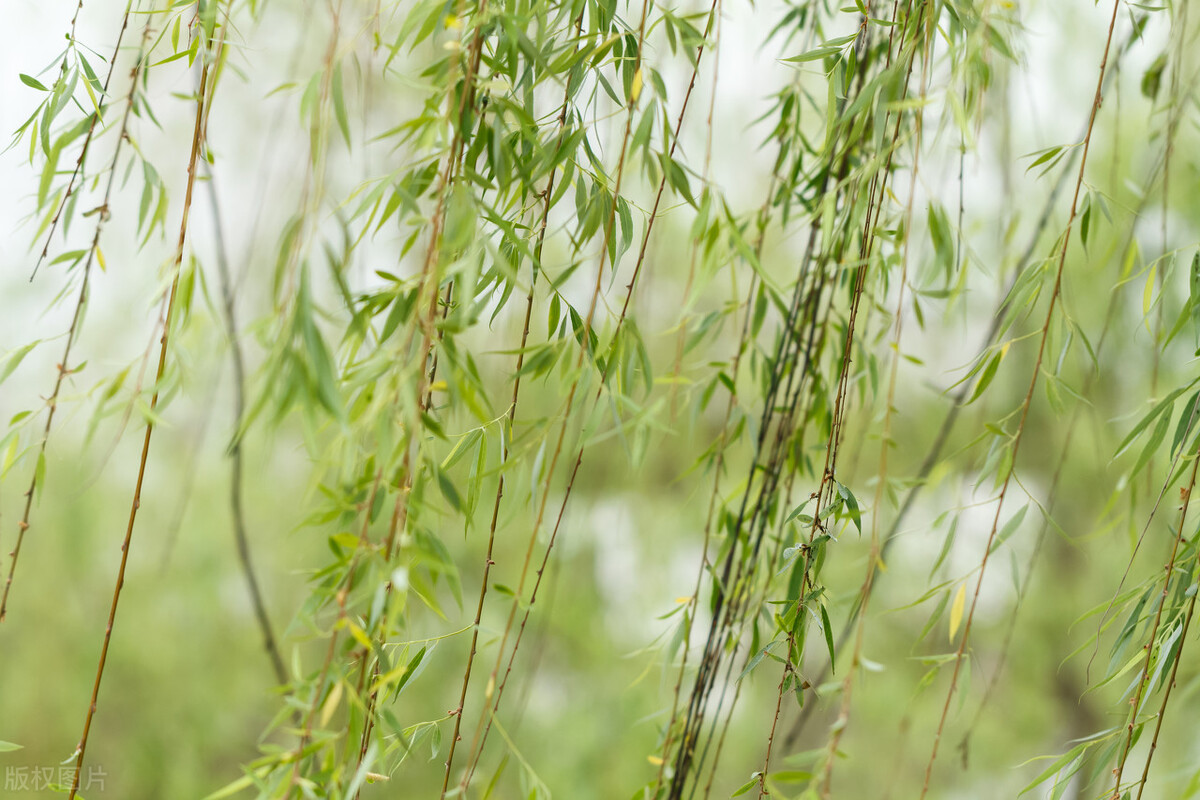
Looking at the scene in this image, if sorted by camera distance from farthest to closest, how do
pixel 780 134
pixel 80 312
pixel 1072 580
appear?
pixel 1072 580
pixel 780 134
pixel 80 312

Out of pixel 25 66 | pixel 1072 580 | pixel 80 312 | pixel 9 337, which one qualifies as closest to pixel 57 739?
pixel 9 337

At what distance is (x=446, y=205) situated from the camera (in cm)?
43

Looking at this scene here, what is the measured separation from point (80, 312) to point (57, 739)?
4.72ft

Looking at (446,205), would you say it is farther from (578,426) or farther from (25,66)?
(25,66)

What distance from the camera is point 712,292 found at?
180 cm

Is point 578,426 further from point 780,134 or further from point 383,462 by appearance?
point 780,134

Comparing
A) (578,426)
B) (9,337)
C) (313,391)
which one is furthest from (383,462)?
(9,337)

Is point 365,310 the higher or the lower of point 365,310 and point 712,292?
the lower

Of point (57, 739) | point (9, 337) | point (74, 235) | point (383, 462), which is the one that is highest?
point (74, 235)

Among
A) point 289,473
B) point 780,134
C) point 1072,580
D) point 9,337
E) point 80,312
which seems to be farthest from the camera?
point 1072,580

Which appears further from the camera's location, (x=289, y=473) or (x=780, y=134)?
(x=289, y=473)

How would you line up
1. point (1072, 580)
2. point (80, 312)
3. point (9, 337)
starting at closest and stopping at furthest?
point (80, 312) → point (9, 337) → point (1072, 580)

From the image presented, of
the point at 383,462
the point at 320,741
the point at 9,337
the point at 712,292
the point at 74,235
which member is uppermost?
the point at 712,292

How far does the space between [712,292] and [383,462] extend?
1478mm
